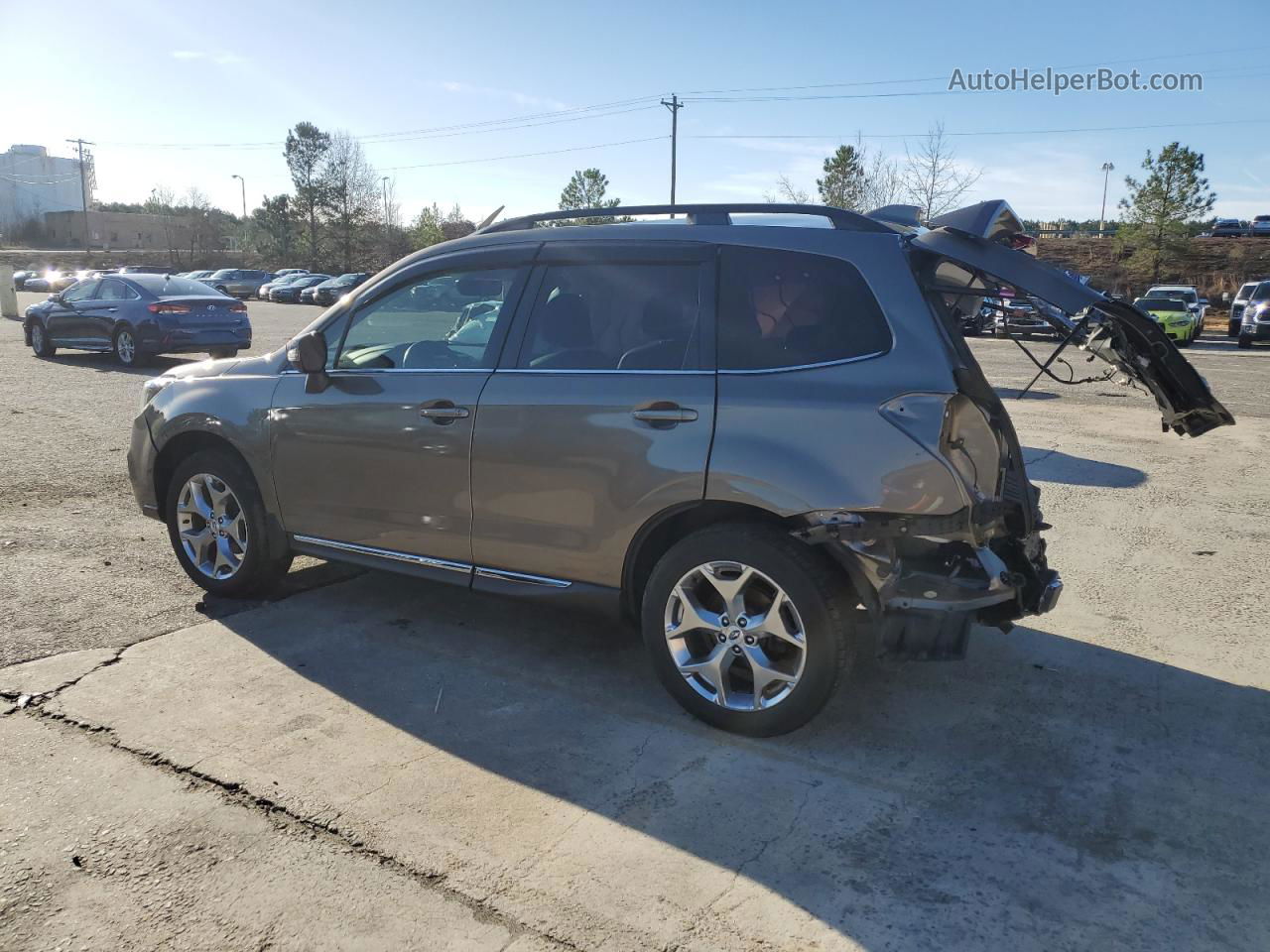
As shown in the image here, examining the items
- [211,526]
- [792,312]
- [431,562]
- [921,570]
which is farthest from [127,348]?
[921,570]

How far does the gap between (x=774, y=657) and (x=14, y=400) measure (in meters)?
11.9

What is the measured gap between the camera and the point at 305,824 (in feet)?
10.0

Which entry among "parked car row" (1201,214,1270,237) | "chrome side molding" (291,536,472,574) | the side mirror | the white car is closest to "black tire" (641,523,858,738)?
"chrome side molding" (291,536,472,574)

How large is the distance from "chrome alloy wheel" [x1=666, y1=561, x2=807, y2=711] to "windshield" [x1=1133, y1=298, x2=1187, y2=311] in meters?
25.2

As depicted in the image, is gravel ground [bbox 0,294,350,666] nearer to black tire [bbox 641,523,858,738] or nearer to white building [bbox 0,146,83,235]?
black tire [bbox 641,523,858,738]

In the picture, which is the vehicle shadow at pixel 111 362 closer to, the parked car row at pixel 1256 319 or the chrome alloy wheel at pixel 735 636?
the chrome alloy wheel at pixel 735 636

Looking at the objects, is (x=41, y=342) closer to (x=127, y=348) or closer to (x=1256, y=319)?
(x=127, y=348)

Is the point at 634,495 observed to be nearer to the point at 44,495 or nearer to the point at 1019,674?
the point at 1019,674

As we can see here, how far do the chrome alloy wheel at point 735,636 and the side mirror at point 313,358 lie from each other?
2.10m

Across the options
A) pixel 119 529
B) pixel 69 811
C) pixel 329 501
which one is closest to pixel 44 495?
pixel 119 529

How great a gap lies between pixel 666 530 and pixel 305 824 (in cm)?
166

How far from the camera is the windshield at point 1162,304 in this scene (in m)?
25.2

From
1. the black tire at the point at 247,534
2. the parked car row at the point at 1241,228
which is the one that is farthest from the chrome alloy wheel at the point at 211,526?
the parked car row at the point at 1241,228

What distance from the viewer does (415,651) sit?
14.6ft
